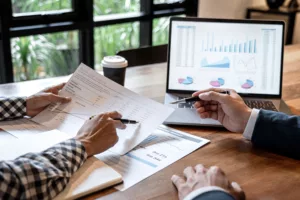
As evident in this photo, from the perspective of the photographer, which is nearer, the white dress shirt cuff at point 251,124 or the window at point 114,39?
the white dress shirt cuff at point 251,124

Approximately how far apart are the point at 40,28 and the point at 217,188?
2182mm

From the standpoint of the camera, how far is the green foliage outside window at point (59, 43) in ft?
9.61

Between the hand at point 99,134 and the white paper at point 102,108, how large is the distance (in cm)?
5

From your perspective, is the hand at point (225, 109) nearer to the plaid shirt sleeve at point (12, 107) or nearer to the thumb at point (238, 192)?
the thumb at point (238, 192)

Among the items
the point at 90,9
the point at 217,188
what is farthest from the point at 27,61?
the point at 217,188

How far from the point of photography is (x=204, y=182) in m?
1.02

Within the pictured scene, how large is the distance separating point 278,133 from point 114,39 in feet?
7.51

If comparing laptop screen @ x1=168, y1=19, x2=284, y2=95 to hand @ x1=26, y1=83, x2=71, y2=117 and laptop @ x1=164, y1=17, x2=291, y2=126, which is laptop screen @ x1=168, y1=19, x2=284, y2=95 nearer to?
laptop @ x1=164, y1=17, x2=291, y2=126

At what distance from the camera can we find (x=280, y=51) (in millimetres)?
1554

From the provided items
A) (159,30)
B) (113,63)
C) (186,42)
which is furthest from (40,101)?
(159,30)

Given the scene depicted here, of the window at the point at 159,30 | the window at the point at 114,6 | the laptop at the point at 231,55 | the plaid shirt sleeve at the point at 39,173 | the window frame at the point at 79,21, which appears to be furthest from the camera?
the window at the point at 159,30

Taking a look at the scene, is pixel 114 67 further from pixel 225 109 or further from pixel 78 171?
pixel 78 171

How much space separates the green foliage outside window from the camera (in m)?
2.93

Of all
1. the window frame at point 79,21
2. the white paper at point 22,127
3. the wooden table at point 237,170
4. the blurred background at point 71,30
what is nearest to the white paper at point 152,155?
the wooden table at point 237,170
